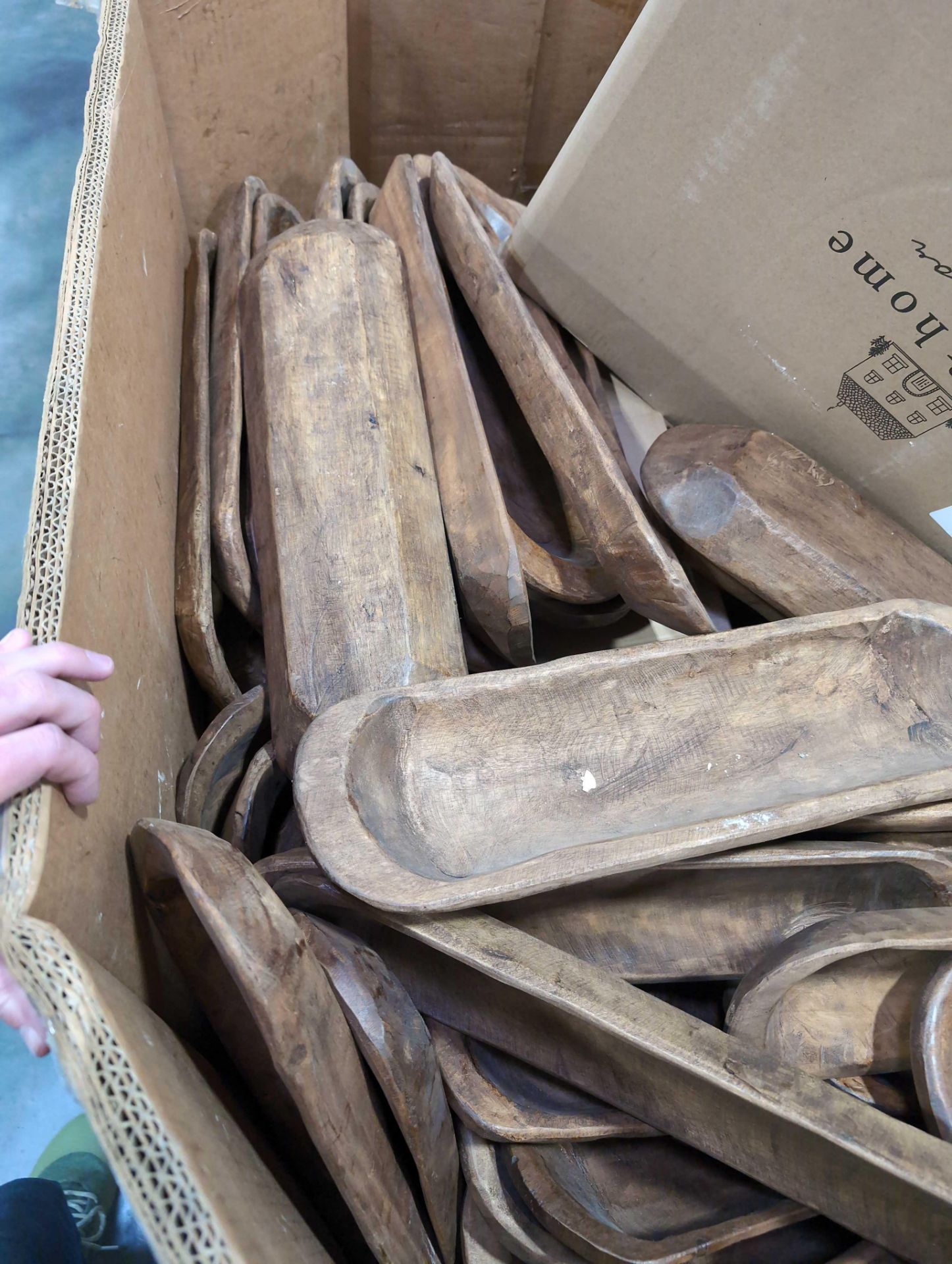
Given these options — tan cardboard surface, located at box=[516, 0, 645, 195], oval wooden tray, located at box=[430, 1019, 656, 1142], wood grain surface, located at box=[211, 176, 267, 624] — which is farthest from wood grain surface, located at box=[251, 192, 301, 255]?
oval wooden tray, located at box=[430, 1019, 656, 1142]

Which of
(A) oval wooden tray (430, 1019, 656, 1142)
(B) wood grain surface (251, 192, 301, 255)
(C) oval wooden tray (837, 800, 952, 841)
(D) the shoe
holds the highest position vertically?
(B) wood grain surface (251, 192, 301, 255)

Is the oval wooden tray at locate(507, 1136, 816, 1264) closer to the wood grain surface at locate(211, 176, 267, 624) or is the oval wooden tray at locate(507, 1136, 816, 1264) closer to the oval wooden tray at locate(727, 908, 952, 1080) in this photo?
the oval wooden tray at locate(727, 908, 952, 1080)

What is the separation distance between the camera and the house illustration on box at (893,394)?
4.91 ft

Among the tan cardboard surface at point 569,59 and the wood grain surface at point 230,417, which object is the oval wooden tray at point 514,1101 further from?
the tan cardboard surface at point 569,59

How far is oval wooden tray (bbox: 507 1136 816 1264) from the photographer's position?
43.3 inches

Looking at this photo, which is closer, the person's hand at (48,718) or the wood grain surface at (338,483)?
the person's hand at (48,718)

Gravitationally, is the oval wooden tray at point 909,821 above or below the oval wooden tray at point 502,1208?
above

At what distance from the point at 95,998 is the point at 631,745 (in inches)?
36.6

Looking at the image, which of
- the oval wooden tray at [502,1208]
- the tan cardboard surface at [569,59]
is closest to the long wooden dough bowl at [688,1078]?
the oval wooden tray at [502,1208]

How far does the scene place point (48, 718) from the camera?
0.95m

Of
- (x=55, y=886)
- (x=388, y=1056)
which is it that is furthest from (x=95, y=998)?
(x=388, y=1056)

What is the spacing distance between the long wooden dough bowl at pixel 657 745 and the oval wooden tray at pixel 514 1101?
0.84 ft

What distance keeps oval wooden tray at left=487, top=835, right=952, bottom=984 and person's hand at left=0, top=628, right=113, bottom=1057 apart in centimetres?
64

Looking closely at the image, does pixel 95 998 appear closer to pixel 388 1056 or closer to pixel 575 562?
pixel 388 1056
